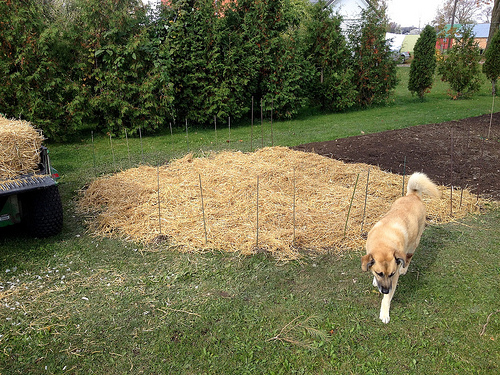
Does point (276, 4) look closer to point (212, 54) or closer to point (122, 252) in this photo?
point (212, 54)

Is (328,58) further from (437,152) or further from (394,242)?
(394,242)

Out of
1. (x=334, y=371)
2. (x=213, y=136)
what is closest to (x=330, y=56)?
(x=213, y=136)

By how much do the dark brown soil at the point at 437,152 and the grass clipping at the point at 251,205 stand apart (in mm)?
650

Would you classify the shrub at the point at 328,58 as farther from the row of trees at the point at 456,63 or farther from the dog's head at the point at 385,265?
the dog's head at the point at 385,265

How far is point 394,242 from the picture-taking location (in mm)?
3346

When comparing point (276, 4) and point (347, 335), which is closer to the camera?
point (347, 335)

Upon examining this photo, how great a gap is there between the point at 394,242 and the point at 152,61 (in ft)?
29.5

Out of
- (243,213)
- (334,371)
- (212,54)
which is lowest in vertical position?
(334,371)

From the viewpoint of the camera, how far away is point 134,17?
1048 centimetres

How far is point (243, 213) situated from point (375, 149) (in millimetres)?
4483

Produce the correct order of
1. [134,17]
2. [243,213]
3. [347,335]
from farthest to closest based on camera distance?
[134,17] → [243,213] → [347,335]

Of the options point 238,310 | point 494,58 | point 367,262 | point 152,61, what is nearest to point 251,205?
point 238,310

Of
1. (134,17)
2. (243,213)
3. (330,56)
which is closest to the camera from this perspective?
(243,213)

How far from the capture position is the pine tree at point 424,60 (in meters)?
15.3
